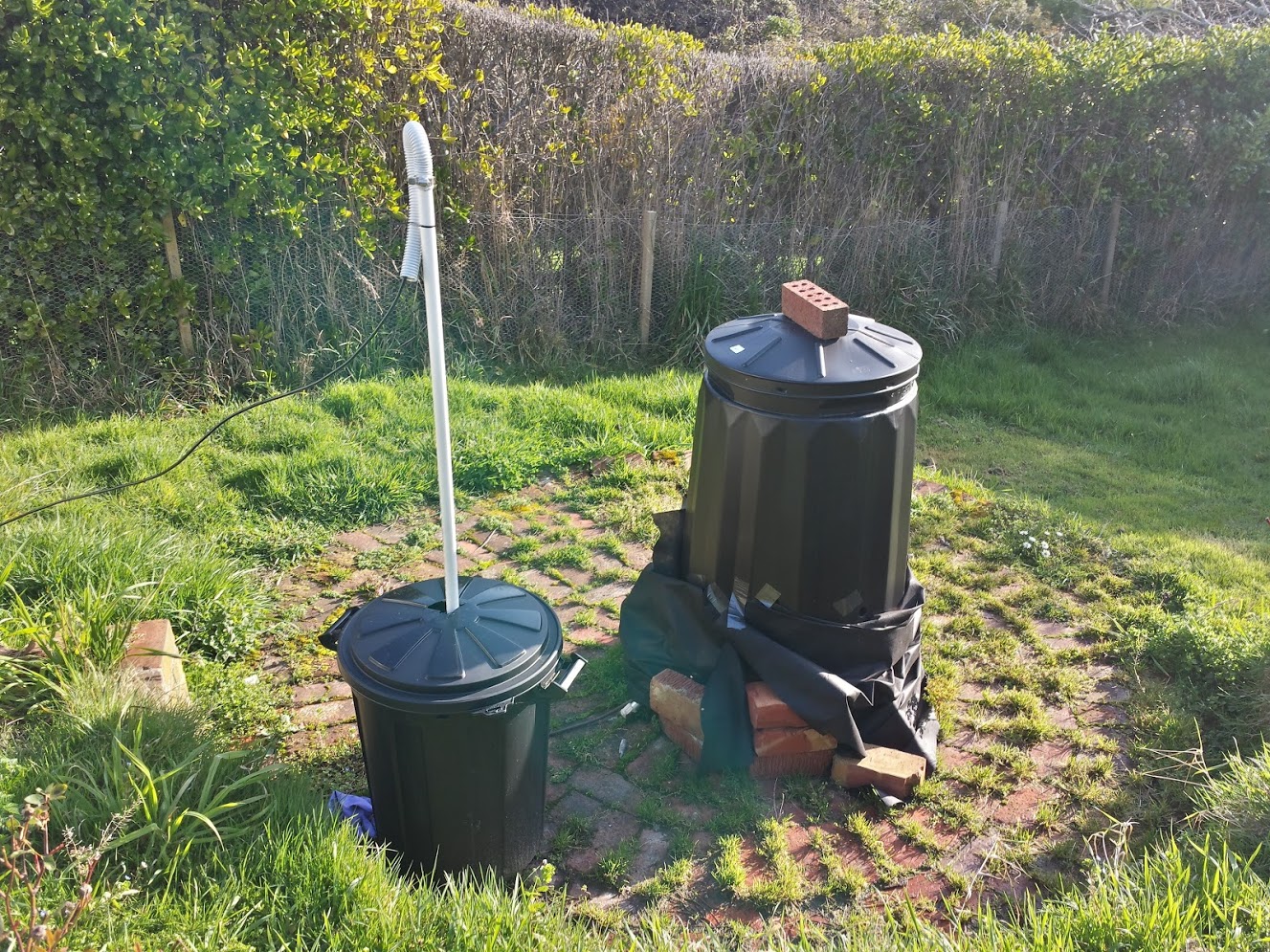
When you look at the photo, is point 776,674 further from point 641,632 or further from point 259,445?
point 259,445

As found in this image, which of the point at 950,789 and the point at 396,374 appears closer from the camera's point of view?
the point at 950,789

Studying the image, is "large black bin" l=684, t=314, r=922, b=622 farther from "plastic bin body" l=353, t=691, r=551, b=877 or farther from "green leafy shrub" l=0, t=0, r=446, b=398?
"green leafy shrub" l=0, t=0, r=446, b=398

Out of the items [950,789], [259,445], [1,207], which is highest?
[1,207]

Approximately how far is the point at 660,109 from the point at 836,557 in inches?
Answer: 205

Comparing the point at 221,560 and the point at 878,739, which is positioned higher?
the point at 221,560

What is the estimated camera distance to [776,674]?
11.4ft

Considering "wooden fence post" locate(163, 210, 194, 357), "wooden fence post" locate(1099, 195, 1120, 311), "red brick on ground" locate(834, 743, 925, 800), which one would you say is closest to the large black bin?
"red brick on ground" locate(834, 743, 925, 800)

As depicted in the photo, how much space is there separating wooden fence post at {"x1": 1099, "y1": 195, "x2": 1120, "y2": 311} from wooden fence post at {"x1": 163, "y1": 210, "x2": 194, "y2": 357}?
26.2 ft

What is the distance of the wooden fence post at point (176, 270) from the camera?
600cm

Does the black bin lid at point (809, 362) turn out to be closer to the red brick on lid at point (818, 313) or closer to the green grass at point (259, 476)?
the red brick on lid at point (818, 313)

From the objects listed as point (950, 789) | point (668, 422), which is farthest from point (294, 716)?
point (668, 422)

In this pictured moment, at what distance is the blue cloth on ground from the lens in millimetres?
3086

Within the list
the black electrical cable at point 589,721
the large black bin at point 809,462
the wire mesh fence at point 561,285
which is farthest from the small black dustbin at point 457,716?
the wire mesh fence at point 561,285

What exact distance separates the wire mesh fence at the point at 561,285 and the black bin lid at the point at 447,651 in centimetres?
391
